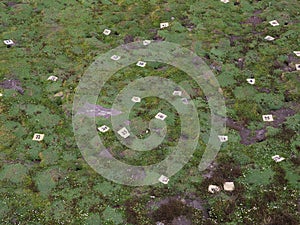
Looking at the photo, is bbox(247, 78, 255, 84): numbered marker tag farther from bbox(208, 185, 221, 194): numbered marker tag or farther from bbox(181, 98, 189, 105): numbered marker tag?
bbox(208, 185, 221, 194): numbered marker tag

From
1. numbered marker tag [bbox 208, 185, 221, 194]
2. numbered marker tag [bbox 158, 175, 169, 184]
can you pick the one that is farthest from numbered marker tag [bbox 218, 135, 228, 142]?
numbered marker tag [bbox 158, 175, 169, 184]

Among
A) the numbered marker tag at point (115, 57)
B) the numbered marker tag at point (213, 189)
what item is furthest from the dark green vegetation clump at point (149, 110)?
the numbered marker tag at point (115, 57)

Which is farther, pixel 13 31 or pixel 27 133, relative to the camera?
pixel 13 31

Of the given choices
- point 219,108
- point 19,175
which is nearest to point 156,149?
point 219,108

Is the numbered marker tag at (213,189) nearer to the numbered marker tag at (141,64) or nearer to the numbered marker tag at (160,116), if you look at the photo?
the numbered marker tag at (160,116)

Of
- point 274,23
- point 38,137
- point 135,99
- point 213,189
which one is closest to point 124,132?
point 135,99

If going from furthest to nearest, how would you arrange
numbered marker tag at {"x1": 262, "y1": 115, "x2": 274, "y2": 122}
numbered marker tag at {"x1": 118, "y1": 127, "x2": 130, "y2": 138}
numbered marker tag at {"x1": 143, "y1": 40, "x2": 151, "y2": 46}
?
1. numbered marker tag at {"x1": 143, "y1": 40, "x2": 151, "y2": 46}
2. numbered marker tag at {"x1": 262, "y1": 115, "x2": 274, "y2": 122}
3. numbered marker tag at {"x1": 118, "y1": 127, "x2": 130, "y2": 138}

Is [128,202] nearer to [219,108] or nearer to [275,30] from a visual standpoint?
[219,108]

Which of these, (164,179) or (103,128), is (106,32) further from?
(164,179)
